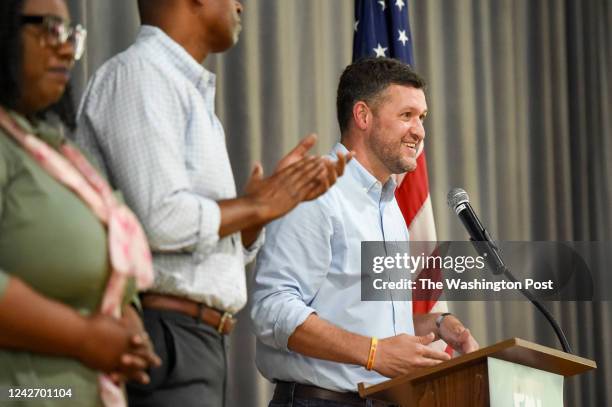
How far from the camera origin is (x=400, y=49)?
14.9 ft

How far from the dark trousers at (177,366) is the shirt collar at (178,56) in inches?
22.6

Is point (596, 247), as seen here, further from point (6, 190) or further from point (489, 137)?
point (6, 190)

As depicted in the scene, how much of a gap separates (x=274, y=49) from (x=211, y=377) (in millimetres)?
2613

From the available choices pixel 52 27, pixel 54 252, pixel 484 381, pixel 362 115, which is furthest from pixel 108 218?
pixel 362 115

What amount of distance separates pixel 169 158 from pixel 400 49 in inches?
107

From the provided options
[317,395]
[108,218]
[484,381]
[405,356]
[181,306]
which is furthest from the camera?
[317,395]

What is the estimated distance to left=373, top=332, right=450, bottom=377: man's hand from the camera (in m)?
2.79

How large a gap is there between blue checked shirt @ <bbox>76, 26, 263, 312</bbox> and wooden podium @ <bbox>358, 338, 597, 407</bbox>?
0.72m

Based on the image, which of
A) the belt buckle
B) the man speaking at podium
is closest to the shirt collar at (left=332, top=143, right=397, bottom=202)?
the man speaking at podium

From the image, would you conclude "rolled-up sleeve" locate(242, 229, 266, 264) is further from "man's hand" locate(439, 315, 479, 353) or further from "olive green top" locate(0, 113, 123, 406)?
"man's hand" locate(439, 315, 479, 353)

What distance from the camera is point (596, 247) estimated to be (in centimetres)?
562

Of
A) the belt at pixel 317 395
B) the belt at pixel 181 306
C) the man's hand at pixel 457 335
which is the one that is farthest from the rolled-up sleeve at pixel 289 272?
the belt at pixel 181 306

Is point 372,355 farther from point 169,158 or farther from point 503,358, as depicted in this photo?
point 169,158

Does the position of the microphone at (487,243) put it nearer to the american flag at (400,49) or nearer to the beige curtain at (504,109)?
the american flag at (400,49)
